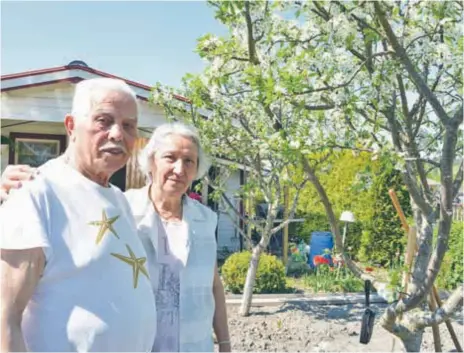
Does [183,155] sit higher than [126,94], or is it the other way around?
[126,94]

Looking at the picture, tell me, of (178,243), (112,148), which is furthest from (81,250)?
(178,243)

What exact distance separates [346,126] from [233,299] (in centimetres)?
419

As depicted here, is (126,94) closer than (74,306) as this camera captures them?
No

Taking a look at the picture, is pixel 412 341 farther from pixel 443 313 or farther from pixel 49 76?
pixel 49 76

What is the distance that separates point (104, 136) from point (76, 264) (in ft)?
1.32

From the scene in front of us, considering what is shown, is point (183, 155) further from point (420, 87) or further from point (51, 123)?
point (51, 123)

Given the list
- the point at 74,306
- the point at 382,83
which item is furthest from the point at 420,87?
the point at 74,306

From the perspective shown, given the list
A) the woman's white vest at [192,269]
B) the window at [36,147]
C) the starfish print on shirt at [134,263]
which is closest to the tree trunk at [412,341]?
the woman's white vest at [192,269]

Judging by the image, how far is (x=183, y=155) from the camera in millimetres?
1920

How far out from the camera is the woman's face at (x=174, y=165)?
190 centimetres

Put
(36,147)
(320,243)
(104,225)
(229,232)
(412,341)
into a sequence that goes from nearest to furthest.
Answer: (104,225) < (412,341) < (36,147) < (320,243) < (229,232)

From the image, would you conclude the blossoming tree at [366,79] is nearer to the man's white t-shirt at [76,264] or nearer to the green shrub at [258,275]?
the man's white t-shirt at [76,264]

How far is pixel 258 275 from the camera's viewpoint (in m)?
6.71

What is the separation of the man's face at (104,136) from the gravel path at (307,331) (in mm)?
3824
